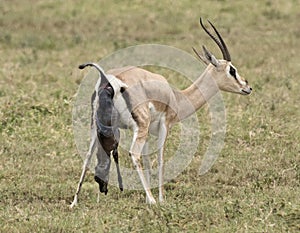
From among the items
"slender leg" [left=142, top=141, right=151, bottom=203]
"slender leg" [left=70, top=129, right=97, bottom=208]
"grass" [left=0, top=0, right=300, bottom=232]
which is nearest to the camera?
"grass" [left=0, top=0, right=300, bottom=232]

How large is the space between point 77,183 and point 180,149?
170 centimetres

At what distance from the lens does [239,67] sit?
47.3 feet

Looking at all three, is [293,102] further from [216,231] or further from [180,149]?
[216,231]

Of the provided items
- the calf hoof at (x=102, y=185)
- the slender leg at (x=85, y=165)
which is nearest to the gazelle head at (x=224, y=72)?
the slender leg at (x=85, y=165)

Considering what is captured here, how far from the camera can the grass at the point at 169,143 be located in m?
6.51

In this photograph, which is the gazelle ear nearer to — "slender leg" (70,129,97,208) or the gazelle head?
the gazelle head

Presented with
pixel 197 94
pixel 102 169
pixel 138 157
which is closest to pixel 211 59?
pixel 197 94

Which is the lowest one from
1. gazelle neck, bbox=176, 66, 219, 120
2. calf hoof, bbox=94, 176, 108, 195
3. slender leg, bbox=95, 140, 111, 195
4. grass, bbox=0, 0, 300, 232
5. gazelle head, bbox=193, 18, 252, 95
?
grass, bbox=0, 0, 300, 232

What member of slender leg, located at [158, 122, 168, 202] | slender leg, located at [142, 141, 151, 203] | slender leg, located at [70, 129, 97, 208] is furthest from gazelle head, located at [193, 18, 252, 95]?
slender leg, located at [70, 129, 97, 208]

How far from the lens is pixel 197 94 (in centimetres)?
830

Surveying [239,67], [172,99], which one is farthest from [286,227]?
[239,67]

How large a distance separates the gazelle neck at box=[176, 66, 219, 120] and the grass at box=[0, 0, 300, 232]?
0.81m

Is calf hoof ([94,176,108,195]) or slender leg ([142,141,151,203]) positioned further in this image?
slender leg ([142,141,151,203])

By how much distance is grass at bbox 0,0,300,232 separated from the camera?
21.3ft
